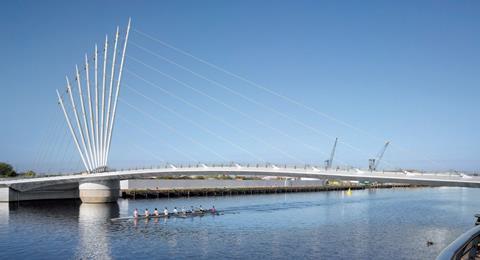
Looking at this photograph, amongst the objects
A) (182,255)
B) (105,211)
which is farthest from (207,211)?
(182,255)

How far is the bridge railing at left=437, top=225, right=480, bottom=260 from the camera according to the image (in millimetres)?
5938

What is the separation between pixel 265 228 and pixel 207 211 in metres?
13.4

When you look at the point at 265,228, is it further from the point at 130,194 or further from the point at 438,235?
the point at 130,194

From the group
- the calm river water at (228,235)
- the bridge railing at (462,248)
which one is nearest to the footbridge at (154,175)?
the calm river water at (228,235)

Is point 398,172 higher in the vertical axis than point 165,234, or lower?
higher

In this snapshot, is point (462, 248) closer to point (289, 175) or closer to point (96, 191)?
point (289, 175)

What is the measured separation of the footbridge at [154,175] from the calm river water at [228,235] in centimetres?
466

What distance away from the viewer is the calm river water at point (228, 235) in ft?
106

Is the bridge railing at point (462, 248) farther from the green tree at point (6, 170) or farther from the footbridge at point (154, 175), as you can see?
the green tree at point (6, 170)

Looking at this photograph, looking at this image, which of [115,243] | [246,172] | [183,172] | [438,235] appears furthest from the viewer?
[183,172]

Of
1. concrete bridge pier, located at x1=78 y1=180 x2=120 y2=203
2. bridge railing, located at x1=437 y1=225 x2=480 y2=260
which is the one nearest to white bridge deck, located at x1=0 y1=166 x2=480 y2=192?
concrete bridge pier, located at x1=78 y1=180 x2=120 y2=203

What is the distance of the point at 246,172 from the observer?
51.1 meters

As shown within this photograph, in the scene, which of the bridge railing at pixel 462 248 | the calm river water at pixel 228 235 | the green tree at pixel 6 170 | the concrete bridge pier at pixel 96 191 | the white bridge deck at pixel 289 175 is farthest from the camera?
the green tree at pixel 6 170

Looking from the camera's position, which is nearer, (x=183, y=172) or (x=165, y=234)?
(x=165, y=234)
